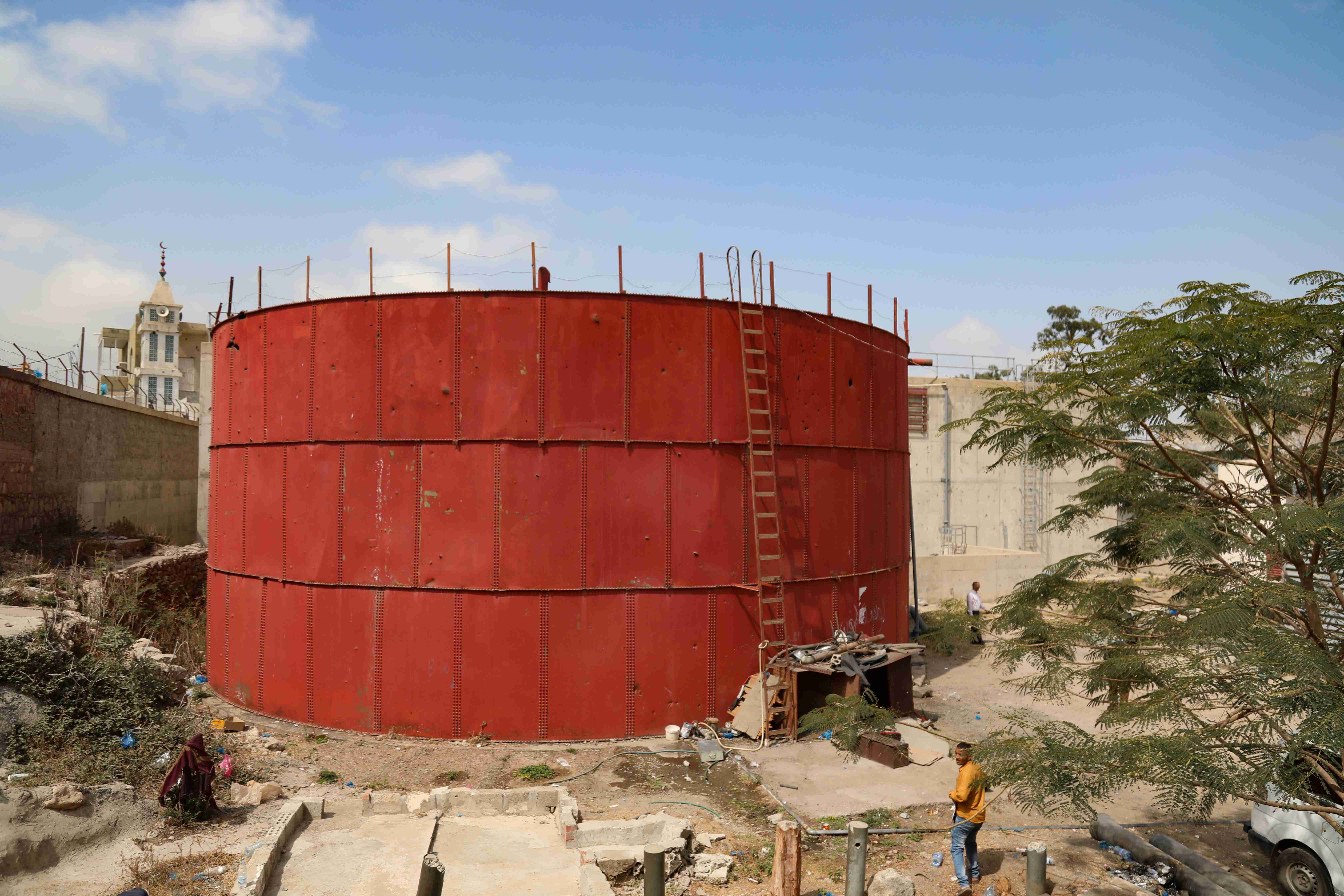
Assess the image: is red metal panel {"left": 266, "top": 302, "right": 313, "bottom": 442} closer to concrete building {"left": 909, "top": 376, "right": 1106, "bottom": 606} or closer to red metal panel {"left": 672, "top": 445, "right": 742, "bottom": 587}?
red metal panel {"left": 672, "top": 445, "right": 742, "bottom": 587}

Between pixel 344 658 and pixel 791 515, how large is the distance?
8290mm

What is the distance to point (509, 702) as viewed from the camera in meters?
13.9

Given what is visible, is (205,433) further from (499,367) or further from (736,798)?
(736,798)

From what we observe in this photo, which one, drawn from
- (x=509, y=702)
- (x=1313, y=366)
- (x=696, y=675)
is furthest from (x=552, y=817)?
(x=1313, y=366)

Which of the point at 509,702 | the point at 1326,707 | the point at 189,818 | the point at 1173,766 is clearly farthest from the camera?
the point at 509,702

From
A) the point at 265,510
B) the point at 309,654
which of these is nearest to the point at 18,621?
the point at 265,510

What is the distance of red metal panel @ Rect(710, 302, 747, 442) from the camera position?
48.6ft

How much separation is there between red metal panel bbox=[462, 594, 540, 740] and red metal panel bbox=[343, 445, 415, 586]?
1553mm

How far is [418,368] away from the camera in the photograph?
14.5m

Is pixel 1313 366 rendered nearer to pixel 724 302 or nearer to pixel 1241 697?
pixel 1241 697

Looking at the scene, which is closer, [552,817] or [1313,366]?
[1313,366]

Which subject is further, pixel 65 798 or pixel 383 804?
pixel 383 804

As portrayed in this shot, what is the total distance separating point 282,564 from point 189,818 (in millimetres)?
5786

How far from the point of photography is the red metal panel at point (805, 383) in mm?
15406
